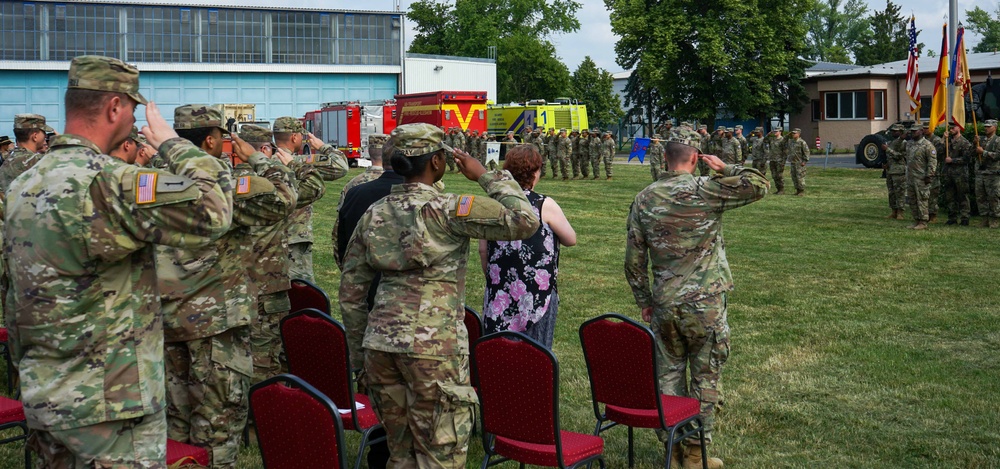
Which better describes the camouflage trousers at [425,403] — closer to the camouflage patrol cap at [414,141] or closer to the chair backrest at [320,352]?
the chair backrest at [320,352]

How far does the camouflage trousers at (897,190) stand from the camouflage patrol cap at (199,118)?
1623 centimetres

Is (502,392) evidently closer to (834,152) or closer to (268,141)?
(268,141)

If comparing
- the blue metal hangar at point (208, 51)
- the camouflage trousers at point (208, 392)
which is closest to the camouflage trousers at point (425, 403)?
the camouflage trousers at point (208, 392)

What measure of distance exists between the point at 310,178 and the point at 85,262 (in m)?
2.72

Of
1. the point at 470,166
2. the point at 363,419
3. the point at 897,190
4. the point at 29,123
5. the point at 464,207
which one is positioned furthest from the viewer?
the point at 897,190

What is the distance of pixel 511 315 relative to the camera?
18.6ft

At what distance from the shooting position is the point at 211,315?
15.2 ft

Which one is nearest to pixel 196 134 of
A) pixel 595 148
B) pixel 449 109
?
pixel 595 148

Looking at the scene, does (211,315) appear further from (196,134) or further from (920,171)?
(920,171)

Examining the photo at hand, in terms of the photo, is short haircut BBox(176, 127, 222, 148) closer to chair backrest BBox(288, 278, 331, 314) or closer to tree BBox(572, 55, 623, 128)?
chair backrest BBox(288, 278, 331, 314)

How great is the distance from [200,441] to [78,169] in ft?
6.58

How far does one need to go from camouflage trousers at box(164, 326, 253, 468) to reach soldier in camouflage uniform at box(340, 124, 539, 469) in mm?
908

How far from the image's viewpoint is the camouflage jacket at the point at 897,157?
18.1 meters

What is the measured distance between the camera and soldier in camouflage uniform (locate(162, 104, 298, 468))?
4.57 meters
